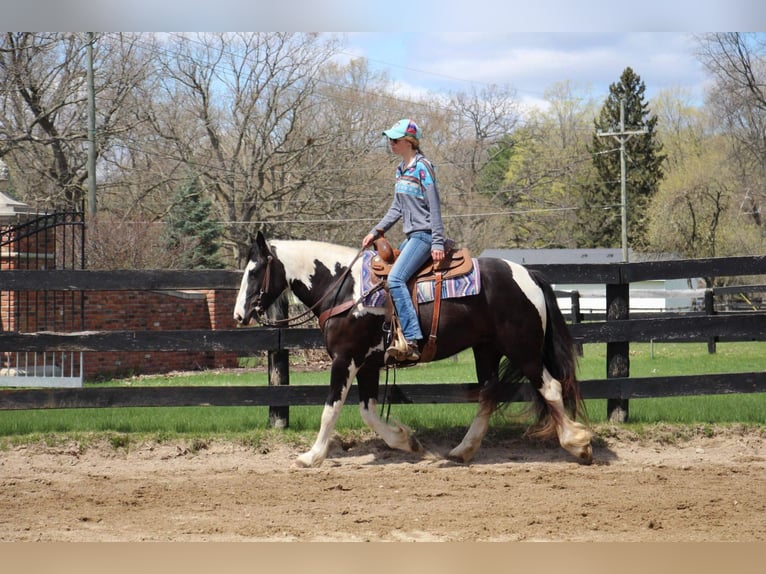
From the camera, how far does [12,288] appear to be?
8117 mm

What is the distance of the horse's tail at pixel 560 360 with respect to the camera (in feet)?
24.6

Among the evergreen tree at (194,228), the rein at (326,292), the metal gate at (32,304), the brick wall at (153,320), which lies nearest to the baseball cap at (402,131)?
the rein at (326,292)

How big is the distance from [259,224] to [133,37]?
8319 millimetres

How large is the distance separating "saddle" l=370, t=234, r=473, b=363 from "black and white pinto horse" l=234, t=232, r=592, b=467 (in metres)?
0.08

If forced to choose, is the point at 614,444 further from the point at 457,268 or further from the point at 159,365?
the point at 159,365

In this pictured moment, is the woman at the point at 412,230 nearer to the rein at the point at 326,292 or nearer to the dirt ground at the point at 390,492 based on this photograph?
the rein at the point at 326,292

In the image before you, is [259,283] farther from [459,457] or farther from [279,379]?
[459,457]

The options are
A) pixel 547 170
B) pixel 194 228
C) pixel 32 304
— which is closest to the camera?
pixel 32 304

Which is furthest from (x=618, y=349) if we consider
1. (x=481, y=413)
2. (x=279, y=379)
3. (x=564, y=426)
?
(x=279, y=379)

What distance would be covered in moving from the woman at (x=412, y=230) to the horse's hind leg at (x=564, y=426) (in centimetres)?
115

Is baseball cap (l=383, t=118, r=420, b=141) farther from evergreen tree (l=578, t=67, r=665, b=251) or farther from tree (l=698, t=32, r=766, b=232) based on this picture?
evergreen tree (l=578, t=67, r=665, b=251)

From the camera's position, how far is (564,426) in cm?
725

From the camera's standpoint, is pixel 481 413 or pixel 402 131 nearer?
pixel 402 131

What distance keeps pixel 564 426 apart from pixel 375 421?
152 centimetres
